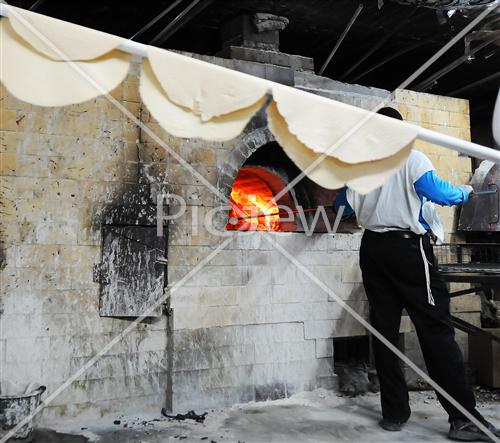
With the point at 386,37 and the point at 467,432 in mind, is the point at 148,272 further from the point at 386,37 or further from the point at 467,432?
the point at 386,37

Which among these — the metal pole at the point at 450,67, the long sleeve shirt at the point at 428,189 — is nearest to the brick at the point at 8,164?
the long sleeve shirt at the point at 428,189

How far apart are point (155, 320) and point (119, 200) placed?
1187mm

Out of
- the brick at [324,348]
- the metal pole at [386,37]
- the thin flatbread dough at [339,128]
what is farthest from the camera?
the metal pole at [386,37]

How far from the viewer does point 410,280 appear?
429cm

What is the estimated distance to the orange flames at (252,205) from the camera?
5965 mm

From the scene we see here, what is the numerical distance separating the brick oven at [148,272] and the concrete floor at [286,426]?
214 mm

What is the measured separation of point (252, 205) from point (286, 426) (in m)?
2.67

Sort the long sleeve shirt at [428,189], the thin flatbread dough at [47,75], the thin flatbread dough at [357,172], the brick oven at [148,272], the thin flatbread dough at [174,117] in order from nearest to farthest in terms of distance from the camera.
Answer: the thin flatbread dough at [47,75] < the thin flatbread dough at [174,117] < the thin flatbread dough at [357,172] < the long sleeve shirt at [428,189] < the brick oven at [148,272]

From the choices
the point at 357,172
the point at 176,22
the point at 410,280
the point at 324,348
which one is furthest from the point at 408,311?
the point at 176,22

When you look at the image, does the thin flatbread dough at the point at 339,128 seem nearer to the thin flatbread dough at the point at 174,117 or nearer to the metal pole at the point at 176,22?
the thin flatbread dough at the point at 174,117

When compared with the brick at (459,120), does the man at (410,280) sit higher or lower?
lower

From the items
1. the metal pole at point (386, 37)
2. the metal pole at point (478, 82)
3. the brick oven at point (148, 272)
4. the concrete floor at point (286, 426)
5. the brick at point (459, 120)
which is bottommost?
the concrete floor at point (286, 426)

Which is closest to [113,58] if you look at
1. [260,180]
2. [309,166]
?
[309,166]

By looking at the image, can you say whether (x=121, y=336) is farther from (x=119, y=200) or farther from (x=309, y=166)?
(x=309, y=166)
